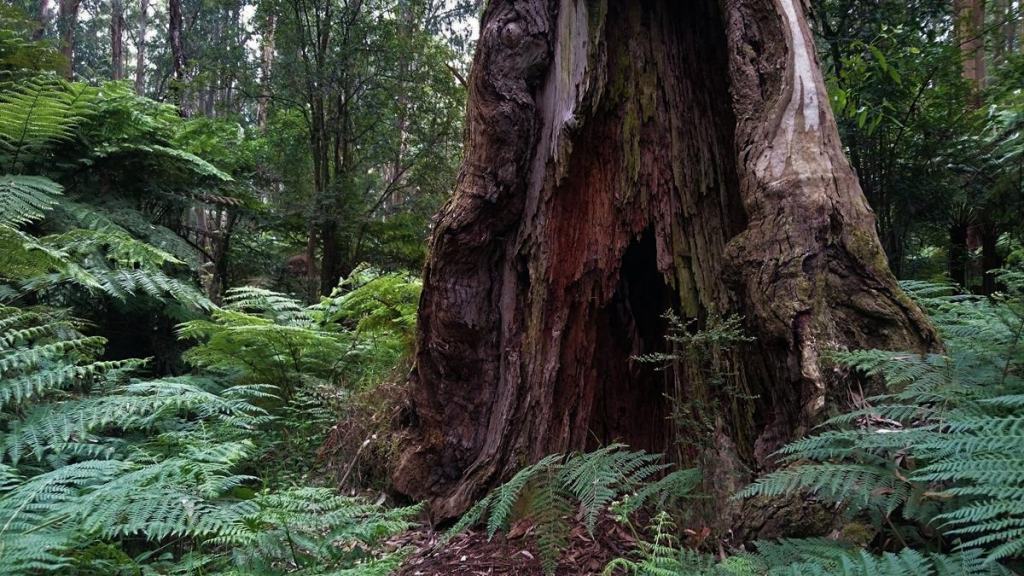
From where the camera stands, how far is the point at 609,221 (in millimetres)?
2875

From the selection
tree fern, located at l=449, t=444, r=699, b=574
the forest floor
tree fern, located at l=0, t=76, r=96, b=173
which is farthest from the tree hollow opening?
tree fern, located at l=0, t=76, r=96, b=173

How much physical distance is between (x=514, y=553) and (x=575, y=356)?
2.97 feet

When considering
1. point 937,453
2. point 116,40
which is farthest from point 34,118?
point 116,40

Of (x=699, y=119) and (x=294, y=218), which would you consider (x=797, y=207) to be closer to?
(x=699, y=119)

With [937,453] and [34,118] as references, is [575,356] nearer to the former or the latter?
[937,453]

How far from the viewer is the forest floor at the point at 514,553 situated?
2.25 meters

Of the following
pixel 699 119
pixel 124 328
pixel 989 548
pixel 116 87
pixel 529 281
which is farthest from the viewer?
pixel 116 87

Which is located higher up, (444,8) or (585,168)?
(444,8)

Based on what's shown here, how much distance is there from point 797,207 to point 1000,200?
516cm

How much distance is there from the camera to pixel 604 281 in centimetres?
284

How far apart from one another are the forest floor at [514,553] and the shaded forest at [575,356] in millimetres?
16

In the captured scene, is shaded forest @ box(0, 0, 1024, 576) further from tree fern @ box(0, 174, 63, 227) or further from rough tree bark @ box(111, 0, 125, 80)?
rough tree bark @ box(111, 0, 125, 80)

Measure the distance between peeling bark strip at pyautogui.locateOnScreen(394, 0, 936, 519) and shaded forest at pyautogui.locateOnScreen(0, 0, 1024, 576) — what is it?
0.05 feet

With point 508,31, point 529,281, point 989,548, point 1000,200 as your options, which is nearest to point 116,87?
point 508,31
